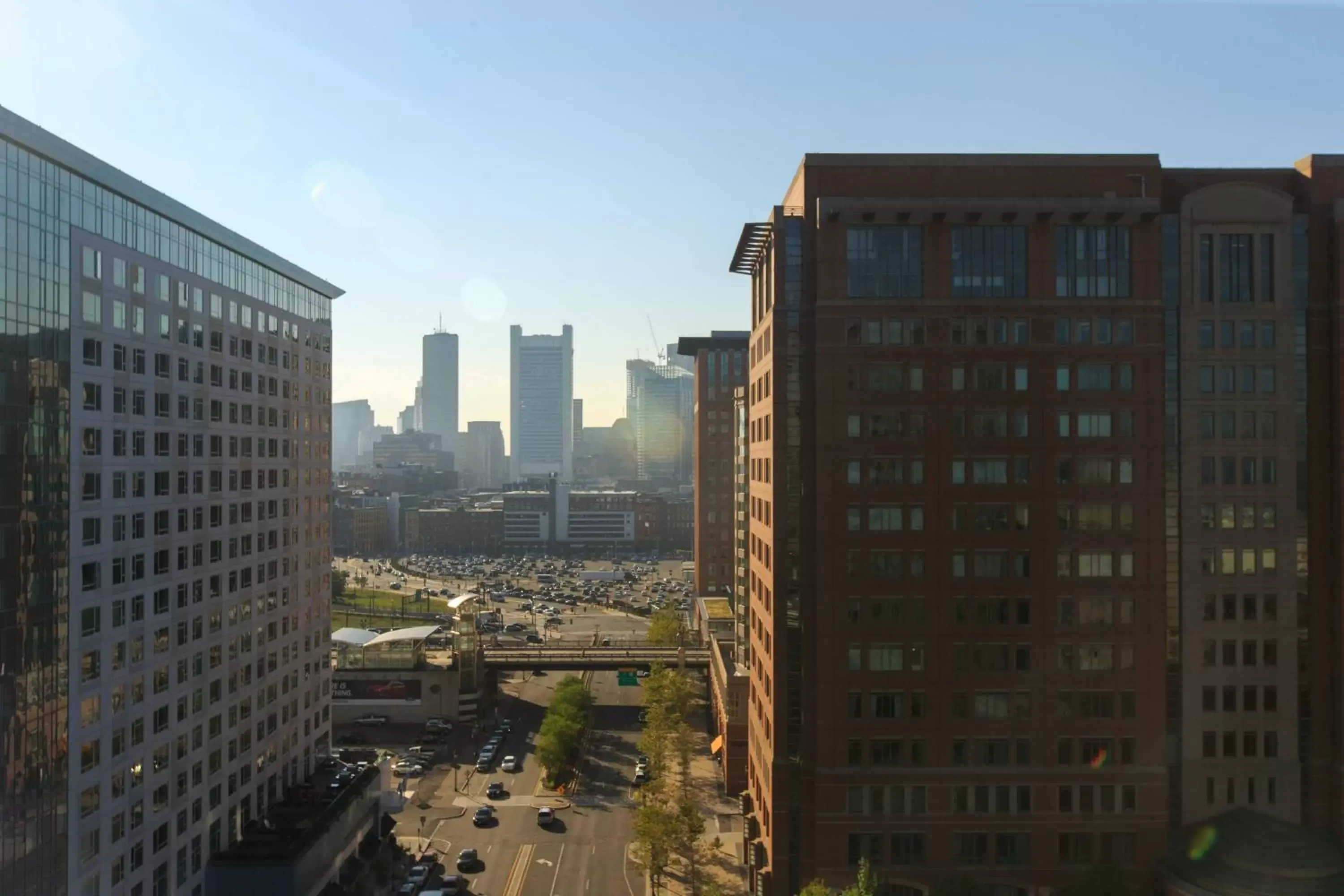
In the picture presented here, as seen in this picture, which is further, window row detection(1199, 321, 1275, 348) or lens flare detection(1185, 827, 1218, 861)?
window row detection(1199, 321, 1275, 348)

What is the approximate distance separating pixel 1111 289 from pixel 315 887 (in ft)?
170

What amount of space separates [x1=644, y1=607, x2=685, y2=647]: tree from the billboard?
1066 inches

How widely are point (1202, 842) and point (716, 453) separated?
79322mm

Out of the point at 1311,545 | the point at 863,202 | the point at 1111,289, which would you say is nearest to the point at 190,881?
the point at 863,202

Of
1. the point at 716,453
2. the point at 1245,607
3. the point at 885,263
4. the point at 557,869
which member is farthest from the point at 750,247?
the point at 716,453

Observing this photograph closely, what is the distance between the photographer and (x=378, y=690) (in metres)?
88.7

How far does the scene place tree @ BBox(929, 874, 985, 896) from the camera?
130 ft

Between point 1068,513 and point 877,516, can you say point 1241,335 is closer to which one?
point 1068,513

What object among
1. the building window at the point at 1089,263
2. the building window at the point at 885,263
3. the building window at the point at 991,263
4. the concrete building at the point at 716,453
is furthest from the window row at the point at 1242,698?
the concrete building at the point at 716,453

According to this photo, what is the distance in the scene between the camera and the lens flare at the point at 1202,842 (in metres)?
41.8

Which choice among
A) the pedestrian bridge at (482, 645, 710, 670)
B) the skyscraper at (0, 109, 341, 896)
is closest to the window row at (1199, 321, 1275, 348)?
the skyscraper at (0, 109, 341, 896)

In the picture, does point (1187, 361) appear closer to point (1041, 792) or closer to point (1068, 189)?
point (1068, 189)

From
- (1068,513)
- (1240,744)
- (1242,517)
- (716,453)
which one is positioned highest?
(716,453)

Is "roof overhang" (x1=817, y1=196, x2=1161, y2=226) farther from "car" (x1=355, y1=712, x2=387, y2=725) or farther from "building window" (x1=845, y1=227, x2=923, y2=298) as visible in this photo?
"car" (x1=355, y1=712, x2=387, y2=725)
